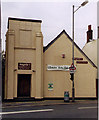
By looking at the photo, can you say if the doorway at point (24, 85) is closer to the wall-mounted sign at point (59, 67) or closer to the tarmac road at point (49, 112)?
the wall-mounted sign at point (59, 67)

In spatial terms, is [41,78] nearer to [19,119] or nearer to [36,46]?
[36,46]

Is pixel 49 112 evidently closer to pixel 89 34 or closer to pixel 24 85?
pixel 24 85

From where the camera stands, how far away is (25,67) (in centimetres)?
2261

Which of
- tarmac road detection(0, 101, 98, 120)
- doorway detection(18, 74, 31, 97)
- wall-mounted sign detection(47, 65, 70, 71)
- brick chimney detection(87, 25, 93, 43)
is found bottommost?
tarmac road detection(0, 101, 98, 120)

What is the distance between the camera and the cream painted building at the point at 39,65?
22.3m

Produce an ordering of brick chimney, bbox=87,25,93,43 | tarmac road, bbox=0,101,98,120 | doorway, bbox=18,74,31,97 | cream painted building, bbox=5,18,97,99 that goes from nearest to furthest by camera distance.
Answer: tarmac road, bbox=0,101,98,120, cream painted building, bbox=5,18,97,99, doorway, bbox=18,74,31,97, brick chimney, bbox=87,25,93,43

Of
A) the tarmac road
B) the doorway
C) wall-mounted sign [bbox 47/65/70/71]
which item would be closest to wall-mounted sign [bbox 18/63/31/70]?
the doorway

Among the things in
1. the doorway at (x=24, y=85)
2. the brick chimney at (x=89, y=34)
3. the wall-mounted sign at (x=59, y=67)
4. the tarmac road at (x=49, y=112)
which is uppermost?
the brick chimney at (x=89, y=34)

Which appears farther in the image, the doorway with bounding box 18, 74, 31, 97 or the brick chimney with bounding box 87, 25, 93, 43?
the brick chimney with bounding box 87, 25, 93, 43

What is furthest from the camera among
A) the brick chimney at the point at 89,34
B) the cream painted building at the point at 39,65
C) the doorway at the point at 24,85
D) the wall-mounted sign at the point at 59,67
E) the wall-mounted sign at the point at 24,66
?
the brick chimney at the point at 89,34

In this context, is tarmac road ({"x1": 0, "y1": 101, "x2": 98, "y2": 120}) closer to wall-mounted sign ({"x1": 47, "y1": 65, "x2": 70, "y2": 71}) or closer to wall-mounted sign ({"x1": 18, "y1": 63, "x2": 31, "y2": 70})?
wall-mounted sign ({"x1": 18, "y1": 63, "x2": 31, "y2": 70})

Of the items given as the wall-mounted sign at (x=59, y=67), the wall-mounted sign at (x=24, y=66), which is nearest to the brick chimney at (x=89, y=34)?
the wall-mounted sign at (x=59, y=67)

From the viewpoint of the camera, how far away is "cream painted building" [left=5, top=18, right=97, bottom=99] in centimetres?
2228

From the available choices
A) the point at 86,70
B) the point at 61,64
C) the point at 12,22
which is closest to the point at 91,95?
the point at 86,70
